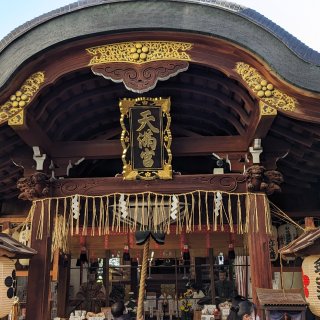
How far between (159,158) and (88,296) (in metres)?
6.11

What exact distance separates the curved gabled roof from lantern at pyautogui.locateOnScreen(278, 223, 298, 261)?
3831 millimetres

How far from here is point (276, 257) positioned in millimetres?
8891

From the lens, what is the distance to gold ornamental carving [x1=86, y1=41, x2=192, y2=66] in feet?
22.3

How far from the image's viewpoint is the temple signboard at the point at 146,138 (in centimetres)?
744

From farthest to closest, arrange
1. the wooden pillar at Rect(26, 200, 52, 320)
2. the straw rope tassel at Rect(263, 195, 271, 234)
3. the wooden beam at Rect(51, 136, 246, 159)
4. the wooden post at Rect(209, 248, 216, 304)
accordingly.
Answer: the wooden post at Rect(209, 248, 216, 304), the wooden beam at Rect(51, 136, 246, 159), the straw rope tassel at Rect(263, 195, 271, 234), the wooden pillar at Rect(26, 200, 52, 320)

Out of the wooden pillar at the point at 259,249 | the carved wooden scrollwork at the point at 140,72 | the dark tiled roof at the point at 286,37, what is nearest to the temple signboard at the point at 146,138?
the carved wooden scrollwork at the point at 140,72

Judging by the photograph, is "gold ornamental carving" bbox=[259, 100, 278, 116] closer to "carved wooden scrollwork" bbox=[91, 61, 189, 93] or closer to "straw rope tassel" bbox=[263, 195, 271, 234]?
"carved wooden scrollwork" bbox=[91, 61, 189, 93]

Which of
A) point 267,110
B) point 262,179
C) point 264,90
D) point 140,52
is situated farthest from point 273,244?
point 140,52

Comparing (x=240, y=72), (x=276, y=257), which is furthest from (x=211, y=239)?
(x=240, y=72)

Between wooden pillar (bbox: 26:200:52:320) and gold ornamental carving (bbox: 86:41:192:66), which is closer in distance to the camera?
gold ornamental carving (bbox: 86:41:192:66)

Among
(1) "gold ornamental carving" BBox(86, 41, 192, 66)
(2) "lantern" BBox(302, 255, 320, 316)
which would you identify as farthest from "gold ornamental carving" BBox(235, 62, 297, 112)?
(2) "lantern" BBox(302, 255, 320, 316)

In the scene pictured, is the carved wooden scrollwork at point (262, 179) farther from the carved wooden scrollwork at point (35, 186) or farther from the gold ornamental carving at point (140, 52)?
the carved wooden scrollwork at point (35, 186)

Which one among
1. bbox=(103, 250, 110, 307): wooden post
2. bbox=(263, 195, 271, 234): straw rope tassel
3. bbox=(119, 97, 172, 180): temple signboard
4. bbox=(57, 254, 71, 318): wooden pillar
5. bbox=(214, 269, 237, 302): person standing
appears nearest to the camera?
bbox=(263, 195, 271, 234): straw rope tassel

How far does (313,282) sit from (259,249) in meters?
1.32
